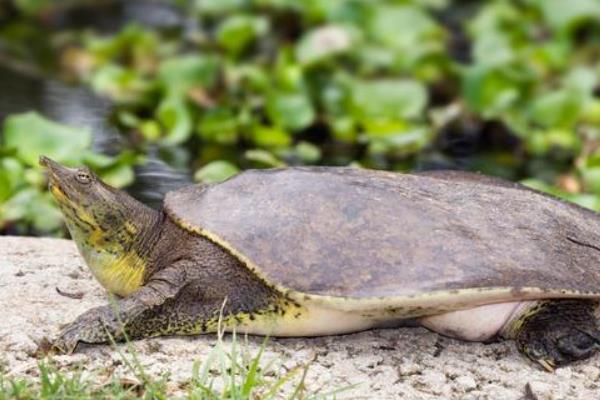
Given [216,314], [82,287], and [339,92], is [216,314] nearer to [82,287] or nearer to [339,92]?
[82,287]

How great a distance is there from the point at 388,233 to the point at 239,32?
4335 millimetres

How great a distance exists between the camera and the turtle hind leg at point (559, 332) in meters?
3.79

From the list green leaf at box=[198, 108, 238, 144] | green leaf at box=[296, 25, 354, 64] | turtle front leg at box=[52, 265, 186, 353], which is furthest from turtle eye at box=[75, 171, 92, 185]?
green leaf at box=[296, 25, 354, 64]

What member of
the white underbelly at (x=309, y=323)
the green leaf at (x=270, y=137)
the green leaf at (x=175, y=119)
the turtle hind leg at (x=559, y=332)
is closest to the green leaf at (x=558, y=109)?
the green leaf at (x=270, y=137)

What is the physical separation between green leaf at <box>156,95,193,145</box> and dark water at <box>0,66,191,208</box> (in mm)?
155

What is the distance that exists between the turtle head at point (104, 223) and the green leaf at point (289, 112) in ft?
9.77

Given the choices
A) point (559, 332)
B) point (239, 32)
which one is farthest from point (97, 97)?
point (559, 332)

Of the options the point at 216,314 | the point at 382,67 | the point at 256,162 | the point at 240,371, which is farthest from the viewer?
the point at 382,67

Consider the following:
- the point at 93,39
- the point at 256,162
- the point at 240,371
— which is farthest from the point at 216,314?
the point at 93,39

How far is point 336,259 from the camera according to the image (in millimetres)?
3641

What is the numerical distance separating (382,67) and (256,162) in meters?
1.94

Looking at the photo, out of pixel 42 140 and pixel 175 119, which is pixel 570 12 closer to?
pixel 175 119

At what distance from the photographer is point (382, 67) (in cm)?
772

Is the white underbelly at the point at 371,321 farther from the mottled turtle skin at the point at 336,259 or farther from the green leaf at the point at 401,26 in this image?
the green leaf at the point at 401,26
